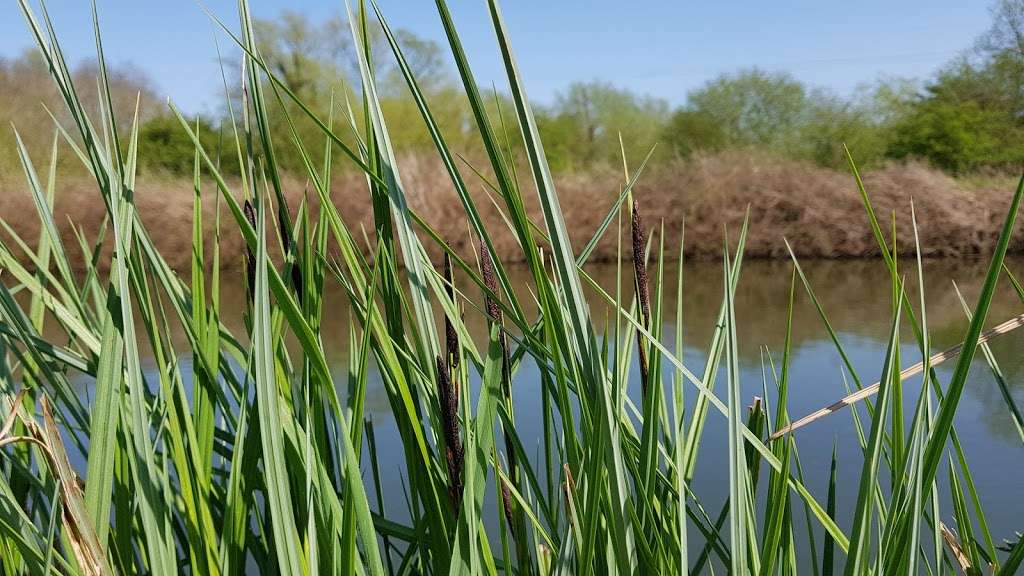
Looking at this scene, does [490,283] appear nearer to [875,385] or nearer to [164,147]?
[875,385]

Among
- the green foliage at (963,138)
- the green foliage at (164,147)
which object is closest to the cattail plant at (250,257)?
the green foliage at (963,138)

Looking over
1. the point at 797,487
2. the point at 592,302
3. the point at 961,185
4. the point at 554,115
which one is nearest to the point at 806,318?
the point at 592,302

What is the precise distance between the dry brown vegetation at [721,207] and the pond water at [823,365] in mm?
140

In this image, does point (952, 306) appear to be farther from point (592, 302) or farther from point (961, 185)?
point (961, 185)

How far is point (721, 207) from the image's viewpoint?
3.41 meters

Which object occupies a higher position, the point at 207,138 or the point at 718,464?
the point at 207,138

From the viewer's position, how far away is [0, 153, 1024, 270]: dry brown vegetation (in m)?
3.19

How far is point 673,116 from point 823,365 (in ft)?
11.3

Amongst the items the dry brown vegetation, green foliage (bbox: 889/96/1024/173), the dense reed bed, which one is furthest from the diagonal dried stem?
green foliage (bbox: 889/96/1024/173)

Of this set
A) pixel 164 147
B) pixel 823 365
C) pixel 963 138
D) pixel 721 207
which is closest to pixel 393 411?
pixel 823 365

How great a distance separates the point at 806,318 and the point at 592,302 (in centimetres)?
72

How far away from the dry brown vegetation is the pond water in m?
0.14

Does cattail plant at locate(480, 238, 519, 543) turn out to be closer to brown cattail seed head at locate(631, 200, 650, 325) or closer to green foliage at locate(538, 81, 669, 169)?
brown cattail seed head at locate(631, 200, 650, 325)

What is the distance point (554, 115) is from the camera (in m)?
5.00
